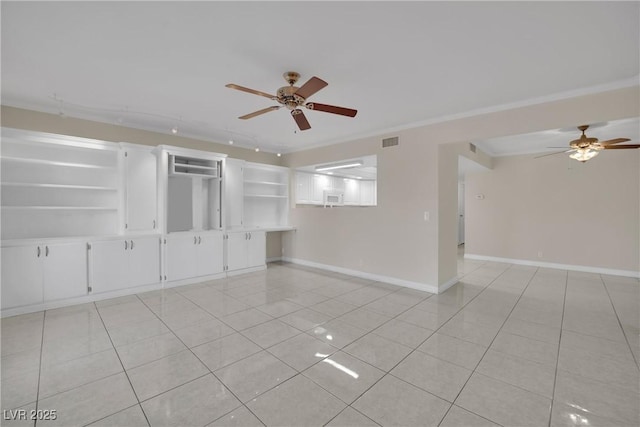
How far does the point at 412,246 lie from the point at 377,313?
151 cm

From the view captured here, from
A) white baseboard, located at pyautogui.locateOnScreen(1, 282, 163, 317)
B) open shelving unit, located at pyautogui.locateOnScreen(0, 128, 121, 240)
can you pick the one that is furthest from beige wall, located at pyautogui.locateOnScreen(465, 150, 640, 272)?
open shelving unit, located at pyautogui.locateOnScreen(0, 128, 121, 240)

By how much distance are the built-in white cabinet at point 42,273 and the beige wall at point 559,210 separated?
27.7 ft

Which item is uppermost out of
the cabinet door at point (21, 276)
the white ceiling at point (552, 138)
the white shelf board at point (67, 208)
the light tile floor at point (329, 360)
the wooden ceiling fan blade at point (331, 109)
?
the white ceiling at point (552, 138)

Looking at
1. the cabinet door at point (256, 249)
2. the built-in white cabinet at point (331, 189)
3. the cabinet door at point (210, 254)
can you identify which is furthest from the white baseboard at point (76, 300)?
the built-in white cabinet at point (331, 189)

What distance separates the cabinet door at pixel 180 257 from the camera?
4.64 meters

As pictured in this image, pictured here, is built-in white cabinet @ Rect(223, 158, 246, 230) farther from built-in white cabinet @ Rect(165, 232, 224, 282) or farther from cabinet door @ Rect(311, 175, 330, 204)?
cabinet door @ Rect(311, 175, 330, 204)

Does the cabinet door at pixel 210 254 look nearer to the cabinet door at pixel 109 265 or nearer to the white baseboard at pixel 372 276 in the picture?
the cabinet door at pixel 109 265

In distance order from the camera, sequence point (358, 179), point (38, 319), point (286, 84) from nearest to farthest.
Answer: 1. point (286, 84)
2. point (38, 319)
3. point (358, 179)

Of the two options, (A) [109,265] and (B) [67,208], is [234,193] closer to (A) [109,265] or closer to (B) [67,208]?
(A) [109,265]

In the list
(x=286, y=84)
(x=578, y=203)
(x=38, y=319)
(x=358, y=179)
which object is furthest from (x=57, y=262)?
(x=578, y=203)

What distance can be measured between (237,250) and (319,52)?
4.14 metres

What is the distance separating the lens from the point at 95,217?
4363 mm

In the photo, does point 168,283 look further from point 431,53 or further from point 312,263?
point 431,53

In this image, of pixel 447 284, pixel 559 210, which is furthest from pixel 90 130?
pixel 559 210
